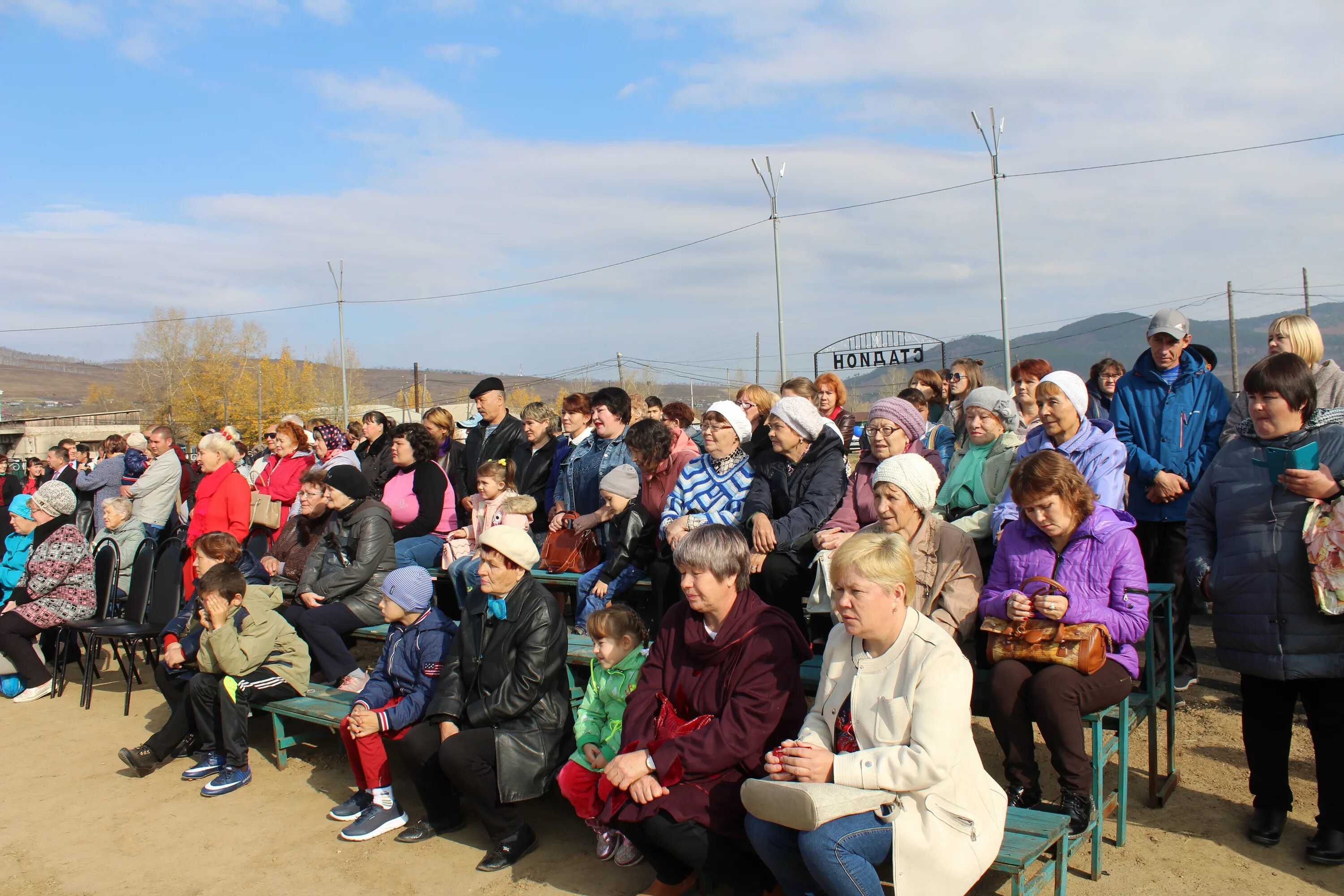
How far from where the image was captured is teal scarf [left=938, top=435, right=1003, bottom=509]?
5035mm

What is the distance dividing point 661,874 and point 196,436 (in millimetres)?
68203

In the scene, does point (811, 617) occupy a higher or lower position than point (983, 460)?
lower

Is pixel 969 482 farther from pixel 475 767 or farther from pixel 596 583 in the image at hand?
pixel 475 767

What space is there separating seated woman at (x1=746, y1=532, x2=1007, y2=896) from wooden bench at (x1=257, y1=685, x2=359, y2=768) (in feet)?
9.61

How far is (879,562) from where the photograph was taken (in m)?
3.12

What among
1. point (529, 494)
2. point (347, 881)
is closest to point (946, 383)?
point (529, 494)

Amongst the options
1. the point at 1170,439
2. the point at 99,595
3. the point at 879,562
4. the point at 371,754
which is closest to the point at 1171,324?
the point at 1170,439

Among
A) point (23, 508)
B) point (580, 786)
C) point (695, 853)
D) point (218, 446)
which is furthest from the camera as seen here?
point (218, 446)

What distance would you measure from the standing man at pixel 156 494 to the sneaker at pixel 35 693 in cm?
168

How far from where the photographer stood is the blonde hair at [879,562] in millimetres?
3113

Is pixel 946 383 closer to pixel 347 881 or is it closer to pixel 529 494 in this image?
pixel 529 494

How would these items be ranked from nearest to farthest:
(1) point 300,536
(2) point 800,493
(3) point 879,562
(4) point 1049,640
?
(3) point 879,562 < (4) point 1049,640 < (2) point 800,493 < (1) point 300,536

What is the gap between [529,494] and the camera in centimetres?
744

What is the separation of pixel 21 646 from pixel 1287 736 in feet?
27.6
